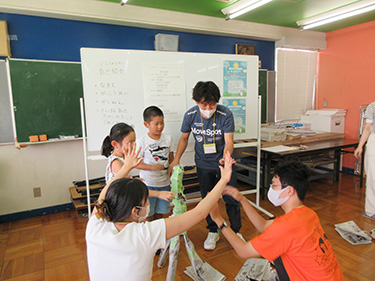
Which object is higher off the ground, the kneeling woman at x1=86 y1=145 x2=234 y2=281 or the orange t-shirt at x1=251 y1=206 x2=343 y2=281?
the kneeling woman at x1=86 y1=145 x2=234 y2=281

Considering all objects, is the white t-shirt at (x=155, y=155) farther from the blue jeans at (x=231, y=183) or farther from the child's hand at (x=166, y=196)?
the child's hand at (x=166, y=196)

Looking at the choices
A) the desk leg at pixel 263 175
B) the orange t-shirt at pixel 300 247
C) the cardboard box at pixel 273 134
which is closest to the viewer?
the orange t-shirt at pixel 300 247

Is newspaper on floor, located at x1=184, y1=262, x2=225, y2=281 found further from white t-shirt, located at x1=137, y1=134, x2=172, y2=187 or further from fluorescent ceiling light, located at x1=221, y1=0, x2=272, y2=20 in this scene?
fluorescent ceiling light, located at x1=221, y1=0, x2=272, y2=20

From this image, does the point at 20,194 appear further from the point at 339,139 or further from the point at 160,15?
the point at 339,139

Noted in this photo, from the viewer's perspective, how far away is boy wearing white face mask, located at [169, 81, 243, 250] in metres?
2.34

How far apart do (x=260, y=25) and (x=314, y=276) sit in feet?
14.1

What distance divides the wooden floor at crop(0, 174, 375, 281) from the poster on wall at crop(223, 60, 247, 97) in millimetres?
1553

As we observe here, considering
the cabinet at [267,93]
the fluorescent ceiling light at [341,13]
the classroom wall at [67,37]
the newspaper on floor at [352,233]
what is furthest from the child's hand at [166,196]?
the fluorescent ceiling light at [341,13]

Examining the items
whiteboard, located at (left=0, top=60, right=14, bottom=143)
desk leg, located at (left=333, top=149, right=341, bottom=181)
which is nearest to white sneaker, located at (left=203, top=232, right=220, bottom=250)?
whiteboard, located at (left=0, top=60, right=14, bottom=143)

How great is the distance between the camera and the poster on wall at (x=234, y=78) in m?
2.96

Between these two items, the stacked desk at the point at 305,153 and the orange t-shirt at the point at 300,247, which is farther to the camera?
the stacked desk at the point at 305,153

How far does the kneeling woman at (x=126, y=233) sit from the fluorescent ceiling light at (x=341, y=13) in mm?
3862

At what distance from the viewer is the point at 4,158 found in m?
3.13

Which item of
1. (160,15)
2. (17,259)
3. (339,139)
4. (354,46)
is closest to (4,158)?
(17,259)
